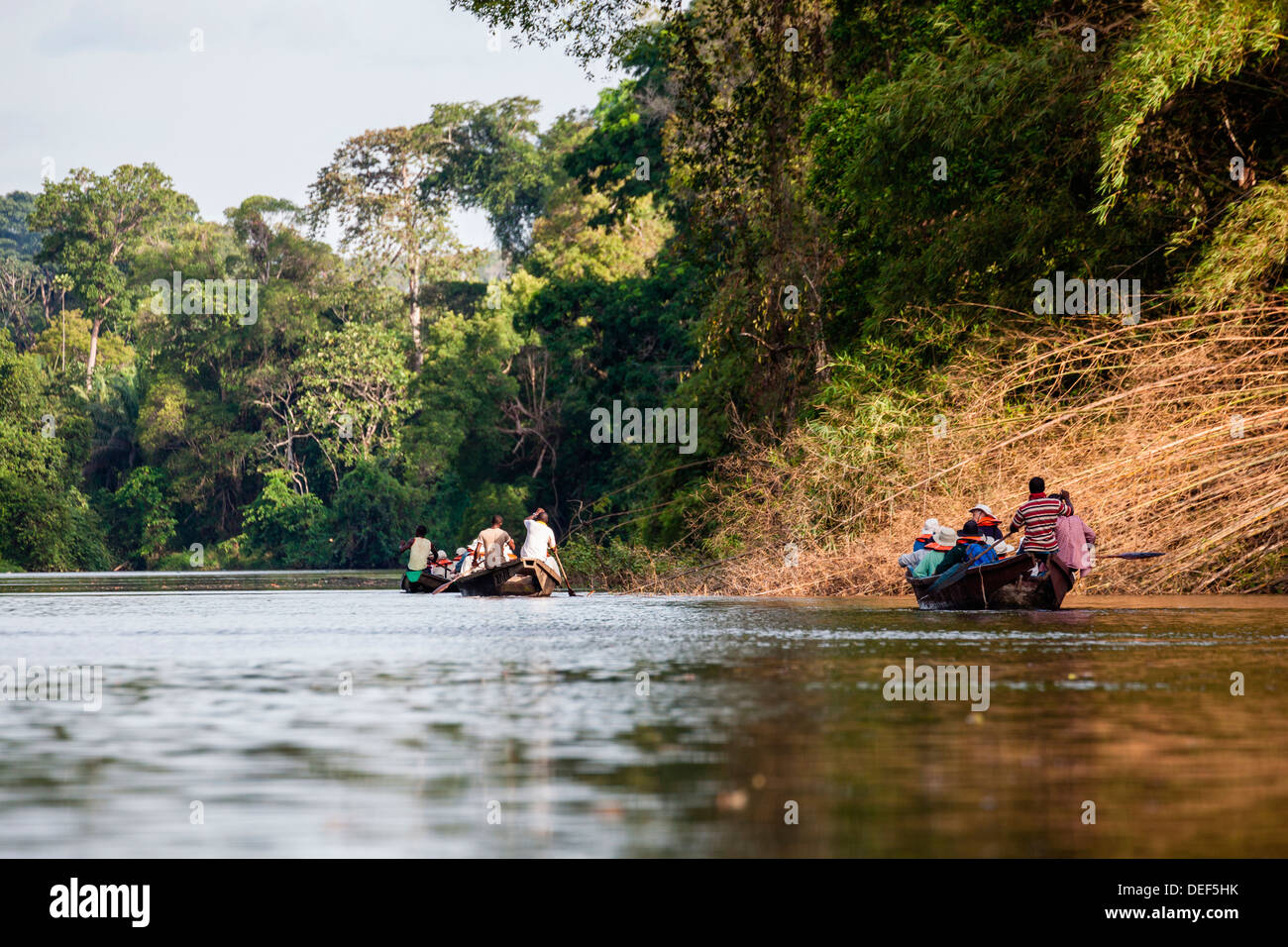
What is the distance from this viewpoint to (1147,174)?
2502 cm

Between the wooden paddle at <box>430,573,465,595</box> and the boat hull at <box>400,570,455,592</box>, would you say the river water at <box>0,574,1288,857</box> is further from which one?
the boat hull at <box>400,570,455,592</box>

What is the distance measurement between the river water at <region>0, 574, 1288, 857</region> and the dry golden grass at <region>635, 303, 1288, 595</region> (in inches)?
193

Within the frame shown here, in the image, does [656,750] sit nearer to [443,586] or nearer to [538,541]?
[538,541]

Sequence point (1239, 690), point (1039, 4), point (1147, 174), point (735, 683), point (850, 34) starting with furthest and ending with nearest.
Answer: point (850, 34), point (1039, 4), point (1147, 174), point (735, 683), point (1239, 690)

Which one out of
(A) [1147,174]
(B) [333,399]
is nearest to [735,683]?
(A) [1147,174]

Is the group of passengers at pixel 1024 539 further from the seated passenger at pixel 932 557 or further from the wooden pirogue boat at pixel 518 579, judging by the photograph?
the wooden pirogue boat at pixel 518 579

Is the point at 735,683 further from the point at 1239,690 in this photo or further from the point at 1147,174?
the point at 1147,174

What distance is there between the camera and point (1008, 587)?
74.4 ft

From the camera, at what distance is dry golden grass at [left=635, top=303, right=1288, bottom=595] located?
2231 cm

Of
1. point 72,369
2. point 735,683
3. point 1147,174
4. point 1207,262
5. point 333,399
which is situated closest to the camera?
point 735,683

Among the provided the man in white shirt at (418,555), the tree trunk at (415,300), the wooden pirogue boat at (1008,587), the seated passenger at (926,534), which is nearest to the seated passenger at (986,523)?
the seated passenger at (926,534)

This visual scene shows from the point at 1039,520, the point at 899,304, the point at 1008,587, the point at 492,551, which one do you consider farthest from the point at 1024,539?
the point at 492,551

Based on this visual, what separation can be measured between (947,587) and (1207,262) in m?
5.16
